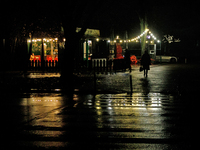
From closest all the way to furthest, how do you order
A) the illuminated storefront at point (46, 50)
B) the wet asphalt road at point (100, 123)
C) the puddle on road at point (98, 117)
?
the wet asphalt road at point (100, 123) → the puddle on road at point (98, 117) → the illuminated storefront at point (46, 50)

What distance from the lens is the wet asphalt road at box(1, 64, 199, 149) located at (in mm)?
6801

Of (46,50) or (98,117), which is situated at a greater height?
(46,50)

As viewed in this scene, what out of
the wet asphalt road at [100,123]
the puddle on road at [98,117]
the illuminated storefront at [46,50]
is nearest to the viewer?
the wet asphalt road at [100,123]

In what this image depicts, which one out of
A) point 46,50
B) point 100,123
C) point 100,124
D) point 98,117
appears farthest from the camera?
point 46,50

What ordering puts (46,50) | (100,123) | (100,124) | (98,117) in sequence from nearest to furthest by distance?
(100,124), (100,123), (98,117), (46,50)

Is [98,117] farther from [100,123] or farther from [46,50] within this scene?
[46,50]

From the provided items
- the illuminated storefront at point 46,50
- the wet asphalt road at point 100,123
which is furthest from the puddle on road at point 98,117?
the illuminated storefront at point 46,50

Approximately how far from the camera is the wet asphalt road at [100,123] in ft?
22.3

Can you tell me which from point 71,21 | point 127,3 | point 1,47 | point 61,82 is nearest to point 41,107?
point 61,82

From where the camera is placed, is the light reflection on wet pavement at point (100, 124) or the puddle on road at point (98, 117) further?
the puddle on road at point (98, 117)

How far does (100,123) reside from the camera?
888cm

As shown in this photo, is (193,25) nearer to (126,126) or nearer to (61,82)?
(61,82)

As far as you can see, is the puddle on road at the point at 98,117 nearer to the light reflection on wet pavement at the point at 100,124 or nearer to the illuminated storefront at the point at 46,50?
the light reflection on wet pavement at the point at 100,124

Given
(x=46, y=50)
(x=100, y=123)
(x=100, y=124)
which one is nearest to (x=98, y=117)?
(x=100, y=123)
